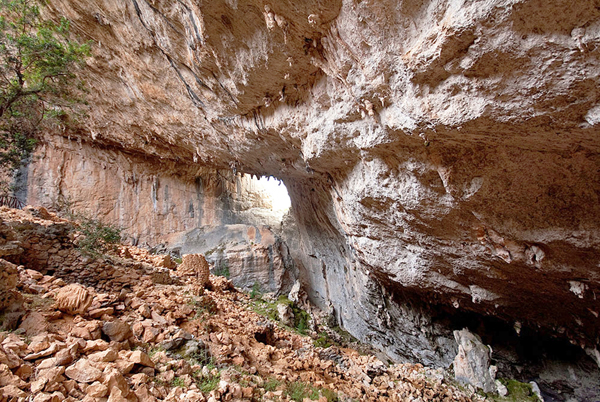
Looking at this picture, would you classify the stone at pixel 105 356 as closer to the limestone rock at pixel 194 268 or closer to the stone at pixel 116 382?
the stone at pixel 116 382

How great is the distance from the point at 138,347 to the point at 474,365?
24.0 feet

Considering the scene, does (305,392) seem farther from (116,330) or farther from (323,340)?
(323,340)

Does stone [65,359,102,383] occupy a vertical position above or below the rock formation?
below

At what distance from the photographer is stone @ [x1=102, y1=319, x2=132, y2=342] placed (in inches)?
128

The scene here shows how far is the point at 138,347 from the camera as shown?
3.41 metres

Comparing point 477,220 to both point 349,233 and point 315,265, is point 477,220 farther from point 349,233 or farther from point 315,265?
point 315,265

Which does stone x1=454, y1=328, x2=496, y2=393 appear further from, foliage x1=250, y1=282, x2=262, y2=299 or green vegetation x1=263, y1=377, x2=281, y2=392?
foliage x1=250, y1=282, x2=262, y2=299

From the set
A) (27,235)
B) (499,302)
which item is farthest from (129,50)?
(499,302)

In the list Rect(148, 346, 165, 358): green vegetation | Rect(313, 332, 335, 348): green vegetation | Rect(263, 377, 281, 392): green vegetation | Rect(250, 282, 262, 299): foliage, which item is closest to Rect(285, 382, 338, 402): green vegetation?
Rect(263, 377, 281, 392): green vegetation

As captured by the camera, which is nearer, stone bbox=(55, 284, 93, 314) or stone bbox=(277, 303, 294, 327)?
stone bbox=(55, 284, 93, 314)

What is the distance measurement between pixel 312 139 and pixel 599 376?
11011 mm

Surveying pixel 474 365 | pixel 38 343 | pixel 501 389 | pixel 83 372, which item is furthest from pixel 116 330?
pixel 501 389

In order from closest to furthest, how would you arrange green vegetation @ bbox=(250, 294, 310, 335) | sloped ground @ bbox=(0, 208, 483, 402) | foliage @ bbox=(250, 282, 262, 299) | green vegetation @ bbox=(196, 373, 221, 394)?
sloped ground @ bbox=(0, 208, 483, 402) < green vegetation @ bbox=(196, 373, 221, 394) < green vegetation @ bbox=(250, 294, 310, 335) < foliage @ bbox=(250, 282, 262, 299)

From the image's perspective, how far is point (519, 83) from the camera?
10.0ft
